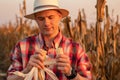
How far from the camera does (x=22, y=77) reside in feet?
10.9

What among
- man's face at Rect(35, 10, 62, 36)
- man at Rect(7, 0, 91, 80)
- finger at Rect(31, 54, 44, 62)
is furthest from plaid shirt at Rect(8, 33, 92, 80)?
finger at Rect(31, 54, 44, 62)

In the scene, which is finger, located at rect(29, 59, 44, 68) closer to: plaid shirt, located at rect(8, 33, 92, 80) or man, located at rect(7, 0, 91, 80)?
man, located at rect(7, 0, 91, 80)

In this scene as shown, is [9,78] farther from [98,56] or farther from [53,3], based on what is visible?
[98,56]

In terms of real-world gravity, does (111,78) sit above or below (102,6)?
below

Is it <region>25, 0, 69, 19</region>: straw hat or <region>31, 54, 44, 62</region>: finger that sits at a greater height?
<region>25, 0, 69, 19</region>: straw hat

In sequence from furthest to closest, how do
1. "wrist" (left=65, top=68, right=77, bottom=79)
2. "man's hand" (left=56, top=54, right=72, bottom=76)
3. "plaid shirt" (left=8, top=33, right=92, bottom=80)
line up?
"plaid shirt" (left=8, top=33, right=92, bottom=80) → "wrist" (left=65, top=68, right=77, bottom=79) → "man's hand" (left=56, top=54, right=72, bottom=76)

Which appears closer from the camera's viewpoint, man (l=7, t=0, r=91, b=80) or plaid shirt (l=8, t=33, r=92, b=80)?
man (l=7, t=0, r=91, b=80)

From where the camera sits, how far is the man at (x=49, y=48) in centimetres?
334

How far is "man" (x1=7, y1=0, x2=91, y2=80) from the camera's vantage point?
3342 millimetres

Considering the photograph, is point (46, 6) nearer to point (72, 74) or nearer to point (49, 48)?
point (49, 48)

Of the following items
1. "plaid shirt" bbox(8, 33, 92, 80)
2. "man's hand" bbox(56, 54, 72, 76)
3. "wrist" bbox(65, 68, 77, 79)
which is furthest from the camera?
"plaid shirt" bbox(8, 33, 92, 80)

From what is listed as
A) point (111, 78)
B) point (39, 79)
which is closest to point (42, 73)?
point (39, 79)

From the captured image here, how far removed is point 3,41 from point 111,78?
7.03m

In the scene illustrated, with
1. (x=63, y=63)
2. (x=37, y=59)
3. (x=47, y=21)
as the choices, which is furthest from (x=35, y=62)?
(x=47, y=21)
